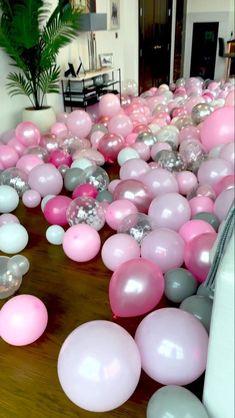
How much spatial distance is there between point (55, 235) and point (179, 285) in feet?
2.51

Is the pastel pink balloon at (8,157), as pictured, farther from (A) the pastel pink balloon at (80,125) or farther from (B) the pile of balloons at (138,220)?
(A) the pastel pink balloon at (80,125)

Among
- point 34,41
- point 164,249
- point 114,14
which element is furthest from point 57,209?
point 114,14

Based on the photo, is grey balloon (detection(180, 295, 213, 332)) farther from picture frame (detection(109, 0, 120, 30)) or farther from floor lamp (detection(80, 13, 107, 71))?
picture frame (detection(109, 0, 120, 30))

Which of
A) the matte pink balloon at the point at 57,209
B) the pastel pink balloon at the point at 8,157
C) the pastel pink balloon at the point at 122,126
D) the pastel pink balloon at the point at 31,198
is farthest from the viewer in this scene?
the pastel pink balloon at the point at 122,126

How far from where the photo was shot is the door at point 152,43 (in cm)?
445

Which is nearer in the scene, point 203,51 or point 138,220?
point 138,220

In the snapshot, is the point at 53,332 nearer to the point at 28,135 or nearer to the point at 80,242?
the point at 80,242

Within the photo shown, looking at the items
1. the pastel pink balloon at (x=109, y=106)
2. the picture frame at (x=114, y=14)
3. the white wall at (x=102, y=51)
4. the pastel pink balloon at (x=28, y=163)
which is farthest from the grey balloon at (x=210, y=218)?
the picture frame at (x=114, y=14)

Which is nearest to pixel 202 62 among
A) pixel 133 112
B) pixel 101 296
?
pixel 133 112

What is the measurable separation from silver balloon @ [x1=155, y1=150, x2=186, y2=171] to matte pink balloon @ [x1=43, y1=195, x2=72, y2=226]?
2.38 feet

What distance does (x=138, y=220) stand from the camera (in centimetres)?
170

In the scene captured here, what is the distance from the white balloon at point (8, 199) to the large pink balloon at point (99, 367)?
1310 mm

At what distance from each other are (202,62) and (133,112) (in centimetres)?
129

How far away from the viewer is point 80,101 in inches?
160
